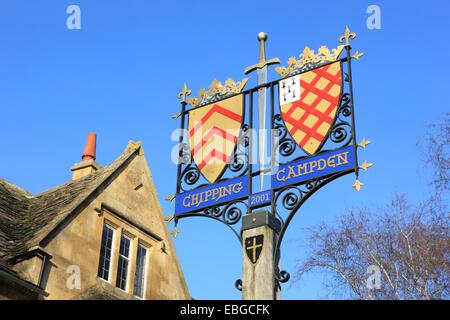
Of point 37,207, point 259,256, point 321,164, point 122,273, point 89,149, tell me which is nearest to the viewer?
point 259,256

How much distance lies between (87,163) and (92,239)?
13.1 ft

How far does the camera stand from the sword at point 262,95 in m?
8.46

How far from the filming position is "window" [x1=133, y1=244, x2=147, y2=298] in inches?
599

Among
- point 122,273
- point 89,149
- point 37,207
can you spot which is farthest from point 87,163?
point 122,273

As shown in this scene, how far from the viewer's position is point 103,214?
1480cm

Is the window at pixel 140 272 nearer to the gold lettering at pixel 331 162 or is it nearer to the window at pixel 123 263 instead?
the window at pixel 123 263

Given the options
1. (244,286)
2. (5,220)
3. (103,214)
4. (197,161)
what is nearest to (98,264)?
(103,214)

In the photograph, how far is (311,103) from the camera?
855cm

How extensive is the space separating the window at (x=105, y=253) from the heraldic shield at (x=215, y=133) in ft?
19.9

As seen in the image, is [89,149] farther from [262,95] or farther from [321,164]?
[321,164]

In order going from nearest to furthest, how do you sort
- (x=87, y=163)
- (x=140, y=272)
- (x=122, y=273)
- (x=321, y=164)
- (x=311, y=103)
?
(x=321, y=164) < (x=311, y=103) < (x=122, y=273) < (x=140, y=272) < (x=87, y=163)

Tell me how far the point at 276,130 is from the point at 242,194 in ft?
2.99

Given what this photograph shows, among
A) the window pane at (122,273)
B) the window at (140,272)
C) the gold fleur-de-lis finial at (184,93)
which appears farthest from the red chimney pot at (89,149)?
the gold fleur-de-lis finial at (184,93)
